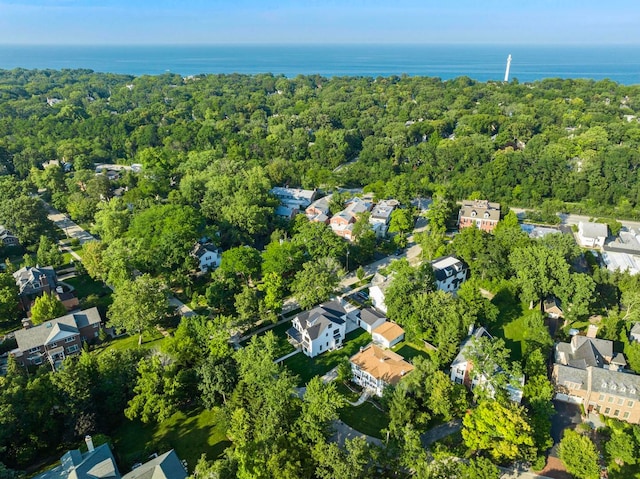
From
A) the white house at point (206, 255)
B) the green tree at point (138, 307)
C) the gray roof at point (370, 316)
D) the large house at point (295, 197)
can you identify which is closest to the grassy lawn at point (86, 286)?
the green tree at point (138, 307)

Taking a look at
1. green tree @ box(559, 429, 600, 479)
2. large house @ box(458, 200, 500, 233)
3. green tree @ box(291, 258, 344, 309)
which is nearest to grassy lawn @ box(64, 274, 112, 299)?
green tree @ box(291, 258, 344, 309)

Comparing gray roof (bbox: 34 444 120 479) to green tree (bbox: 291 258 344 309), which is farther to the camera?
green tree (bbox: 291 258 344 309)

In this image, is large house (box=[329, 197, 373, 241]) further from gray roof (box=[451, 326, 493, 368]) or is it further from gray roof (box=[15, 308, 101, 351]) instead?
gray roof (box=[15, 308, 101, 351])

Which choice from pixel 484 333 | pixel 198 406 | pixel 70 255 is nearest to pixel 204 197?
pixel 70 255

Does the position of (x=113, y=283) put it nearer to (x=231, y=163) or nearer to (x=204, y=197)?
(x=204, y=197)

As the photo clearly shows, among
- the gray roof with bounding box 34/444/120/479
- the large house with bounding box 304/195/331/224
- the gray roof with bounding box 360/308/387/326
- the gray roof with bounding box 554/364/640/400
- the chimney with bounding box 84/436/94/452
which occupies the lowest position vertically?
the gray roof with bounding box 360/308/387/326

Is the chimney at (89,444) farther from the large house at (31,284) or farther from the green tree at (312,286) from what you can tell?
the large house at (31,284)
